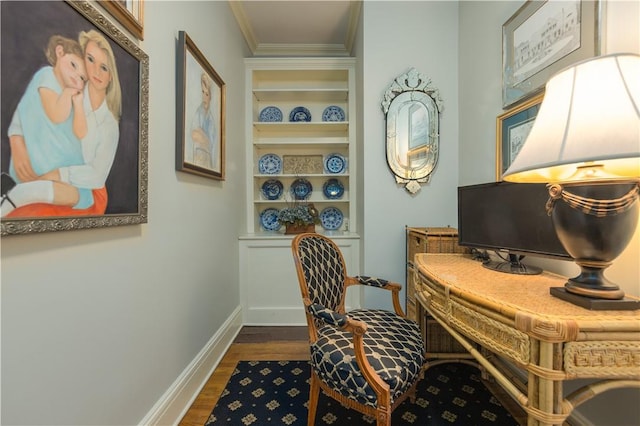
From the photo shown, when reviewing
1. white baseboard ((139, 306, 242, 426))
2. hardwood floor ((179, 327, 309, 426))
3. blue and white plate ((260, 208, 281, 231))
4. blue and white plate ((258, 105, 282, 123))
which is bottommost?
hardwood floor ((179, 327, 309, 426))

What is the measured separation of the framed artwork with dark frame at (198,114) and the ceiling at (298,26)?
3.00ft

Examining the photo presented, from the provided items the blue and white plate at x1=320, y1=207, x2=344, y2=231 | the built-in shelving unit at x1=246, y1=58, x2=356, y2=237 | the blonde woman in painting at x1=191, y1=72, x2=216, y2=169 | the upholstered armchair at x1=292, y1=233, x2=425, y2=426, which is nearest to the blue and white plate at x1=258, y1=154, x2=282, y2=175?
the built-in shelving unit at x1=246, y1=58, x2=356, y2=237

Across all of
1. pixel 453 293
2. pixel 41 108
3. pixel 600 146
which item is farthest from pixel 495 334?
pixel 41 108

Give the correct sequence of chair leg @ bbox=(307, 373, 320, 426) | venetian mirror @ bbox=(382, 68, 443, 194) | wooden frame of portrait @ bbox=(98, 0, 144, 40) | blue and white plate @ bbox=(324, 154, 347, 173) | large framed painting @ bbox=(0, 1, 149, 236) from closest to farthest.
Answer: large framed painting @ bbox=(0, 1, 149, 236)
wooden frame of portrait @ bbox=(98, 0, 144, 40)
chair leg @ bbox=(307, 373, 320, 426)
venetian mirror @ bbox=(382, 68, 443, 194)
blue and white plate @ bbox=(324, 154, 347, 173)

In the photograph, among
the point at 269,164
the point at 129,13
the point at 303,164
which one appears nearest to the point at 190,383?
the point at 129,13

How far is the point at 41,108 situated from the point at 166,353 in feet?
3.73

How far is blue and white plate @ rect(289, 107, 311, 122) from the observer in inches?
115

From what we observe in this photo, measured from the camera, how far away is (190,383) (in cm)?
152

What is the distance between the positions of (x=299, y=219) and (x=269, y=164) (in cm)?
78

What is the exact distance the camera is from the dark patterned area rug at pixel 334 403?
1410mm

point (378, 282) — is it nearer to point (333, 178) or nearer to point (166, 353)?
point (166, 353)

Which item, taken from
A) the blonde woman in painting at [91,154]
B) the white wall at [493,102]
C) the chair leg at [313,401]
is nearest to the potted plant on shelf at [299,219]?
the white wall at [493,102]

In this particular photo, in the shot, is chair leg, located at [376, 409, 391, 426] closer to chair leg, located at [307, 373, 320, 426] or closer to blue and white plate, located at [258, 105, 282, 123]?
chair leg, located at [307, 373, 320, 426]

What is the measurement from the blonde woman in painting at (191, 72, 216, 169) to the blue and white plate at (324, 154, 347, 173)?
4.36 feet
